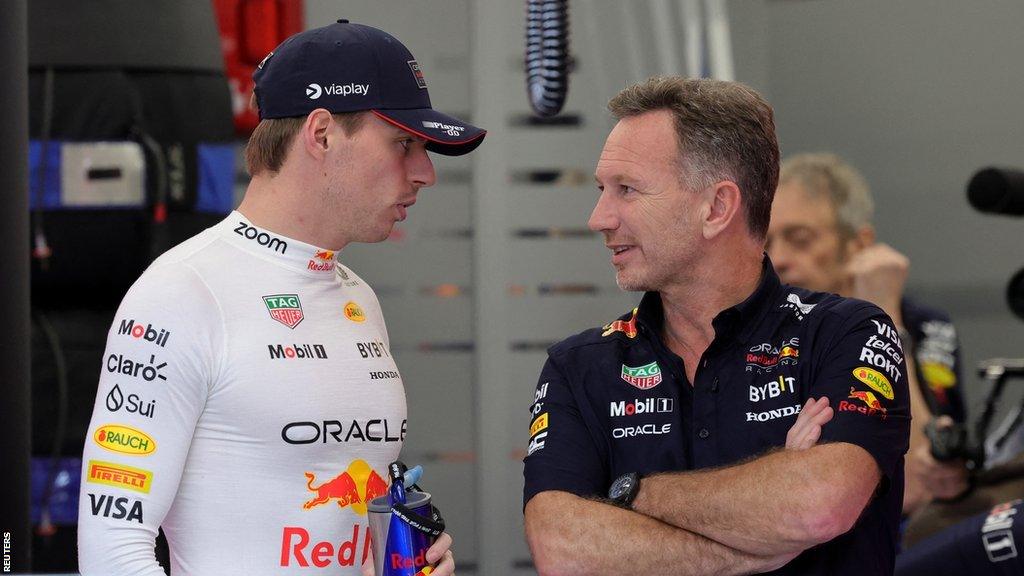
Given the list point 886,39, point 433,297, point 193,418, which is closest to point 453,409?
point 433,297

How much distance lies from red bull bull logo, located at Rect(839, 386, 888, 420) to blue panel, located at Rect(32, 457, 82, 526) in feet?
7.25

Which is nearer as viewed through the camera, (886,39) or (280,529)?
(280,529)

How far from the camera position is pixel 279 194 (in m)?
1.78

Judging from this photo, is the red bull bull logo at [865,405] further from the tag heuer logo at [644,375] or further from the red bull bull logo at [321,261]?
the red bull bull logo at [321,261]

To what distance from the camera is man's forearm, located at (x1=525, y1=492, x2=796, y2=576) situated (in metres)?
1.78

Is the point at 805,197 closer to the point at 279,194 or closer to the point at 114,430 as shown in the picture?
the point at 279,194

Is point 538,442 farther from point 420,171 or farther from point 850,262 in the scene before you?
point 850,262

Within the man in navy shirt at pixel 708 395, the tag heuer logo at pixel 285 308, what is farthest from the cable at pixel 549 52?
the tag heuer logo at pixel 285 308

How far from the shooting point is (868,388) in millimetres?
1850

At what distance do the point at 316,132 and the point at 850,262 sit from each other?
227 cm

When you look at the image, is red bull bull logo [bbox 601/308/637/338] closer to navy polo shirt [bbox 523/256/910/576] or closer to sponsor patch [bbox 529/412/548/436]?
navy polo shirt [bbox 523/256/910/576]

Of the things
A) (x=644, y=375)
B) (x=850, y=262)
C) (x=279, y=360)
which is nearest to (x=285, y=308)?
(x=279, y=360)

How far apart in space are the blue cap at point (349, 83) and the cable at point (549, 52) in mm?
303

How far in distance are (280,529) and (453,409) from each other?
8.48 ft
